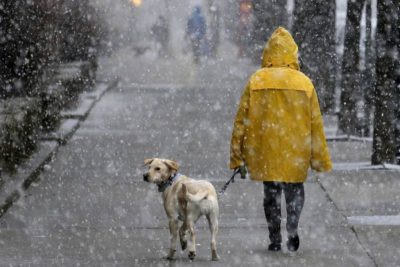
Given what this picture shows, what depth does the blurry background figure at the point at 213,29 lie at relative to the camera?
42.7 meters

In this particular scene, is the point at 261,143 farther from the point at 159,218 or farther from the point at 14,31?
the point at 14,31

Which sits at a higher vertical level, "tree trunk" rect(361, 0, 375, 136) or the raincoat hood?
the raincoat hood

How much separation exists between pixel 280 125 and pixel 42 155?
6.47 m

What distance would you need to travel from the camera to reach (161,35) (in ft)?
154

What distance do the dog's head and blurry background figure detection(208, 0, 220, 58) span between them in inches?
1267

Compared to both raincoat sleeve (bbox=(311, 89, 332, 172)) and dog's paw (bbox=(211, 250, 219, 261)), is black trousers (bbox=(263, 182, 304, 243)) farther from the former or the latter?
dog's paw (bbox=(211, 250, 219, 261))

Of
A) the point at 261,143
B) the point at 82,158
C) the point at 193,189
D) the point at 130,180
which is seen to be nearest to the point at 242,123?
the point at 261,143

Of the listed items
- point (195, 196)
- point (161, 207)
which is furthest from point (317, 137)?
point (161, 207)

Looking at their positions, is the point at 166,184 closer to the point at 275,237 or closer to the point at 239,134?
the point at 239,134

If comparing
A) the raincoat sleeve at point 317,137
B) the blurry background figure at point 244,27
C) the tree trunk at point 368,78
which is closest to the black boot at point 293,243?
the raincoat sleeve at point 317,137

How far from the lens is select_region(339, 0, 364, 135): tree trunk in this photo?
56.9ft

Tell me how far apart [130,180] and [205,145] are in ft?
11.2

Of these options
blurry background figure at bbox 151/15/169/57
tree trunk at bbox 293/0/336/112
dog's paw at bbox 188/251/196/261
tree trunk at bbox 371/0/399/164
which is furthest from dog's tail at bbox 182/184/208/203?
blurry background figure at bbox 151/15/169/57

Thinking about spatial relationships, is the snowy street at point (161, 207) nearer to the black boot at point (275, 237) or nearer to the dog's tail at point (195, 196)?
the black boot at point (275, 237)
